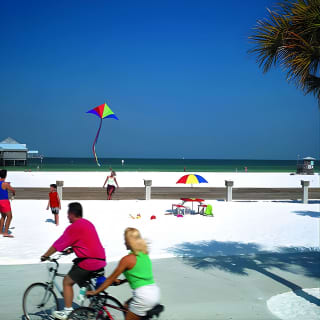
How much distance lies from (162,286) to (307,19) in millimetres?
4822

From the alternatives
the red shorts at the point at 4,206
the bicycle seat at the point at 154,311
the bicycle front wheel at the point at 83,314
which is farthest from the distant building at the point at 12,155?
the bicycle seat at the point at 154,311

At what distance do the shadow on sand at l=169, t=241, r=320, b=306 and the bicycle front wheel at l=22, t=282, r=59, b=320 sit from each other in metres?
3.66

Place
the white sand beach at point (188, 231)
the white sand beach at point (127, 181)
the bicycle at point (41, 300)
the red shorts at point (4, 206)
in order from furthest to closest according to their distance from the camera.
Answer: the white sand beach at point (127, 181)
the red shorts at point (4, 206)
the white sand beach at point (188, 231)
the bicycle at point (41, 300)

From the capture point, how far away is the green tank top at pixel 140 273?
3721 mm

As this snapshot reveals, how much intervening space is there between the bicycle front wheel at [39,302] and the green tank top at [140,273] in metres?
1.59

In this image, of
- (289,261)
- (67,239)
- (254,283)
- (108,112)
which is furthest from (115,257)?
(108,112)

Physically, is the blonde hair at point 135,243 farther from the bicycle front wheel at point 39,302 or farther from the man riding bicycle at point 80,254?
the bicycle front wheel at point 39,302

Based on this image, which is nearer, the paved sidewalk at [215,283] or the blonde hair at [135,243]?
the blonde hair at [135,243]

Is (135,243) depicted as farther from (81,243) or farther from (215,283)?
(215,283)

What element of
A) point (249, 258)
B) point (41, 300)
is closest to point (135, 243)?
point (41, 300)

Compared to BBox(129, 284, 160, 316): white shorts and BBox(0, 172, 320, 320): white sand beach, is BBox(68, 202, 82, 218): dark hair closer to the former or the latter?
BBox(129, 284, 160, 316): white shorts

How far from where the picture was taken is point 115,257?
8.62 meters

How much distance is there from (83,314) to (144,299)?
3.10ft

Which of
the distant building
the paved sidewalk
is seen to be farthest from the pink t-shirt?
the distant building
